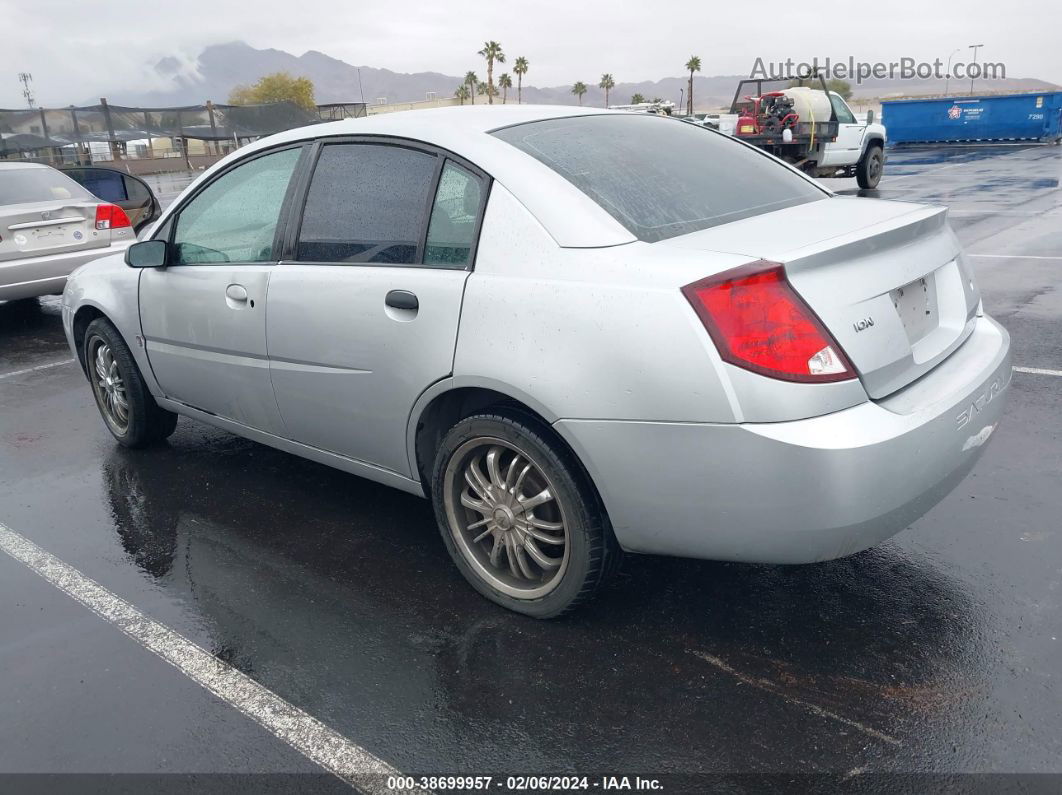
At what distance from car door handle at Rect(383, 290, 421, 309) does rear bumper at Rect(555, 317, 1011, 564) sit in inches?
28.8

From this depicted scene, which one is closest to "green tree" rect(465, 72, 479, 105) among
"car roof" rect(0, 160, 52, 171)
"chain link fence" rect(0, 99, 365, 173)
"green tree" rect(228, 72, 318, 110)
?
"green tree" rect(228, 72, 318, 110)

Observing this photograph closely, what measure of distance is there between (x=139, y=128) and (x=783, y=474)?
3220cm

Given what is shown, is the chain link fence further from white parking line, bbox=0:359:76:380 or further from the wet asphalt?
the wet asphalt

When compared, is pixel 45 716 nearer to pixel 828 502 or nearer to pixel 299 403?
pixel 299 403

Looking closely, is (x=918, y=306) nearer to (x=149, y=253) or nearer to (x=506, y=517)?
(x=506, y=517)

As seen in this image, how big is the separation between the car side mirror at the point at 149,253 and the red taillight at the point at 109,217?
499cm

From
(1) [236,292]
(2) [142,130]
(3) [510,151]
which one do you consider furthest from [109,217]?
(2) [142,130]

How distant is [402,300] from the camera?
3156mm

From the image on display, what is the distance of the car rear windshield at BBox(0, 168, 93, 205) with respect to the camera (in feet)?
27.7

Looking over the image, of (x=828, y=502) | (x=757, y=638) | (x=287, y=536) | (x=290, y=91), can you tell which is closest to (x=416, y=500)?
(x=287, y=536)

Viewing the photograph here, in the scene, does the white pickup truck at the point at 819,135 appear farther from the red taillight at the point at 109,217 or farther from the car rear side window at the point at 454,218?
the car rear side window at the point at 454,218

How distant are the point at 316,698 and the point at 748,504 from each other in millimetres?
1419

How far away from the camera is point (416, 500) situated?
4.23 meters

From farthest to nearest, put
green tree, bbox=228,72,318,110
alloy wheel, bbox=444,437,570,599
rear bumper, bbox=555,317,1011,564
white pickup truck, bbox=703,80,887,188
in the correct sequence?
green tree, bbox=228,72,318,110
white pickup truck, bbox=703,80,887,188
alloy wheel, bbox=444,437,570,599
rear bumper, bbox=555,317,1011,564
